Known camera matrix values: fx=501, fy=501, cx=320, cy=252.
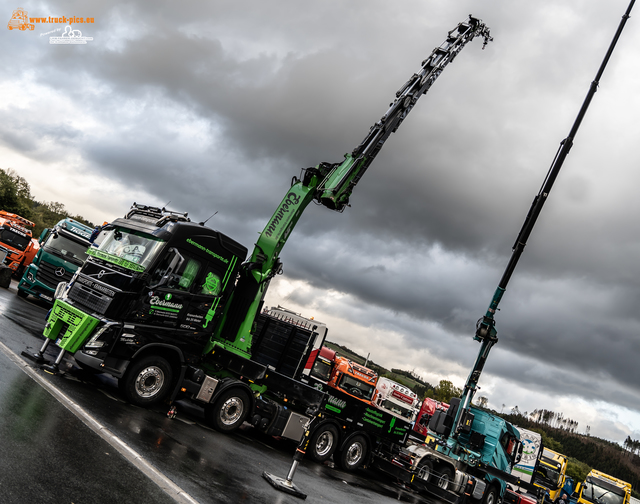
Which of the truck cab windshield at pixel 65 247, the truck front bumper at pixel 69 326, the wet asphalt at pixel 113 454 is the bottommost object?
the wet asphalt at pixel 113 454

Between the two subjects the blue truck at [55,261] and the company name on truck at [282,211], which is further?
the blue truck at [55,261]

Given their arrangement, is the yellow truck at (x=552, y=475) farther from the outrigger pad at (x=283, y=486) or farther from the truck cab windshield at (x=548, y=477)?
the outrigger pad at (x=283, y=486)

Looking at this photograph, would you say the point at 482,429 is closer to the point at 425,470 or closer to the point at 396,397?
the point at 425,470

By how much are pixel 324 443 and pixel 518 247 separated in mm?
10231

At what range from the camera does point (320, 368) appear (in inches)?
774

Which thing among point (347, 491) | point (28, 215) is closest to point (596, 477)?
point (347, 491)

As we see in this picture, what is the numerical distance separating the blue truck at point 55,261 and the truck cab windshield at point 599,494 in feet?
83.6

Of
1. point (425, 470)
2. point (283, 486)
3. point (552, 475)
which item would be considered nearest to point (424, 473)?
point (425, 470)

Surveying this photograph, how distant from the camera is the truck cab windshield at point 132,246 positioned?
963 centimetres

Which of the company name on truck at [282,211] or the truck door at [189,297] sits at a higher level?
the company name on truck at [282,211]

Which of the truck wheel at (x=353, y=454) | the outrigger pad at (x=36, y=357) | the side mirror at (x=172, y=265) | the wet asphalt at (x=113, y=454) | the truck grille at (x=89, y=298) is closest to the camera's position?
the wet asphalt at (x=113, y=454)

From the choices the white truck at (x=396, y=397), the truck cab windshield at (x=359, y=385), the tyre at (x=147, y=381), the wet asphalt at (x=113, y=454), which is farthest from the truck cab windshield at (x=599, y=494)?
the tyre at (x=147, y=381)

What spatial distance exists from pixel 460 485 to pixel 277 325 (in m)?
7.06

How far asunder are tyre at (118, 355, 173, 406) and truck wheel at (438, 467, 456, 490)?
8321 mm
